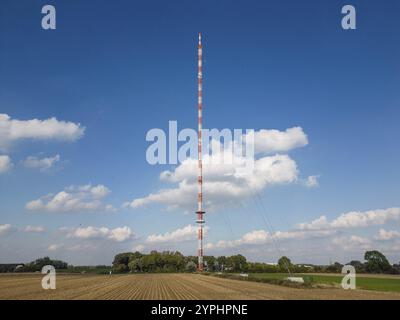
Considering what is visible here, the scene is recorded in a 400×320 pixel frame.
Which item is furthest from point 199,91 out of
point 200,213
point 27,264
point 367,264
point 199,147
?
point 27,264

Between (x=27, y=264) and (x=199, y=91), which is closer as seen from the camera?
(x=199, y=91)

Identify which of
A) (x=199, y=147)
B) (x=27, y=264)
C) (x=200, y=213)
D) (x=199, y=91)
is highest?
(x=199, y=91)

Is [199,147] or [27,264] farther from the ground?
[199,147]

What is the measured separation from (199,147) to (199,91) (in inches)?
572

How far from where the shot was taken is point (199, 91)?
354 ft
